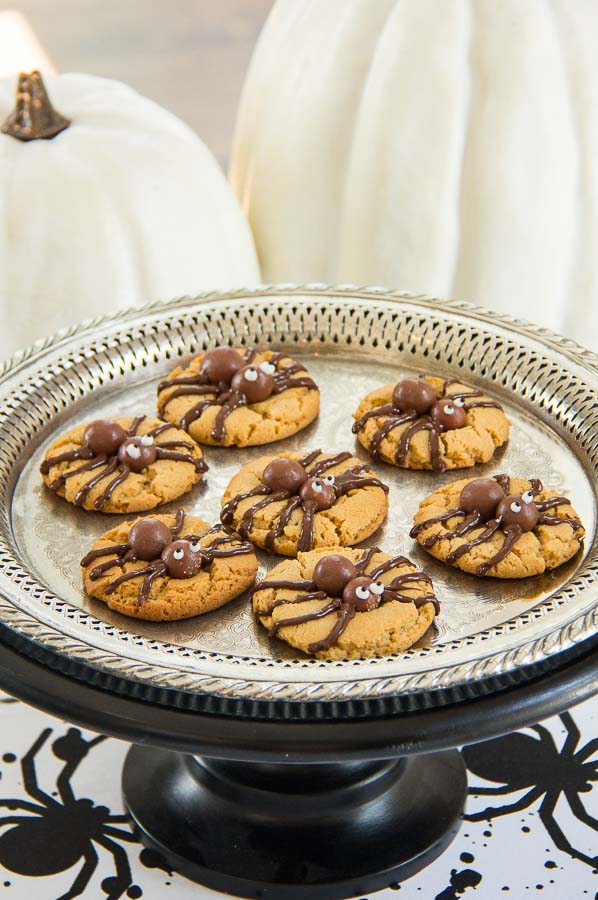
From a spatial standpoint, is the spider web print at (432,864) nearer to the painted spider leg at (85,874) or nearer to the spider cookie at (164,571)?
the painted spider leg at (85,874)

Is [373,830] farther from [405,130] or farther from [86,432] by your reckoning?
[405,130]

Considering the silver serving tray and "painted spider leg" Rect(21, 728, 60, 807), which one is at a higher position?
the silver serving tray

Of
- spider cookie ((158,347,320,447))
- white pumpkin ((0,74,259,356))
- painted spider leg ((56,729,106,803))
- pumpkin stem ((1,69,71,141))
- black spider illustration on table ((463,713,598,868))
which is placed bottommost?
painted spider leg ((56,729,106,803))

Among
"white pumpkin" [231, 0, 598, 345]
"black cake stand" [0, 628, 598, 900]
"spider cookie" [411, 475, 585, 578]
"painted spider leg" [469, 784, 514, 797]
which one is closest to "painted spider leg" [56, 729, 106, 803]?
"black cake stand" [0, 628, 598, 900]

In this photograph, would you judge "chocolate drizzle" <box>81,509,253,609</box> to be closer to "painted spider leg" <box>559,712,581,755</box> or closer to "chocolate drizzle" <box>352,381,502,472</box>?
"chocolate drizzle" <box>352,381,502,472</box>

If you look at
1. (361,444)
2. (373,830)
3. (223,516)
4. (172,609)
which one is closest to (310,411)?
(361,444)

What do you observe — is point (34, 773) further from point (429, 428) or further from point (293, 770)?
point (429, 428)

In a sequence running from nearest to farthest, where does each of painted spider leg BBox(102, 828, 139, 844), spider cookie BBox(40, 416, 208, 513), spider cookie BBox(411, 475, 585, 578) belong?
1. spider cookie BBox(411, 475, 585, 578)
2. spider cookie BBox(40, 416, 208, 513)
3. painted spider leg BBox(102, 828, 139, 844)

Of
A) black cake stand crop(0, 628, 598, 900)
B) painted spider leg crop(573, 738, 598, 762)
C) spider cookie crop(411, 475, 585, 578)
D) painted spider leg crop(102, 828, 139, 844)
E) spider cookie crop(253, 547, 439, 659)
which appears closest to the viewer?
black cake stand crop(0, 628, 598, 900)
